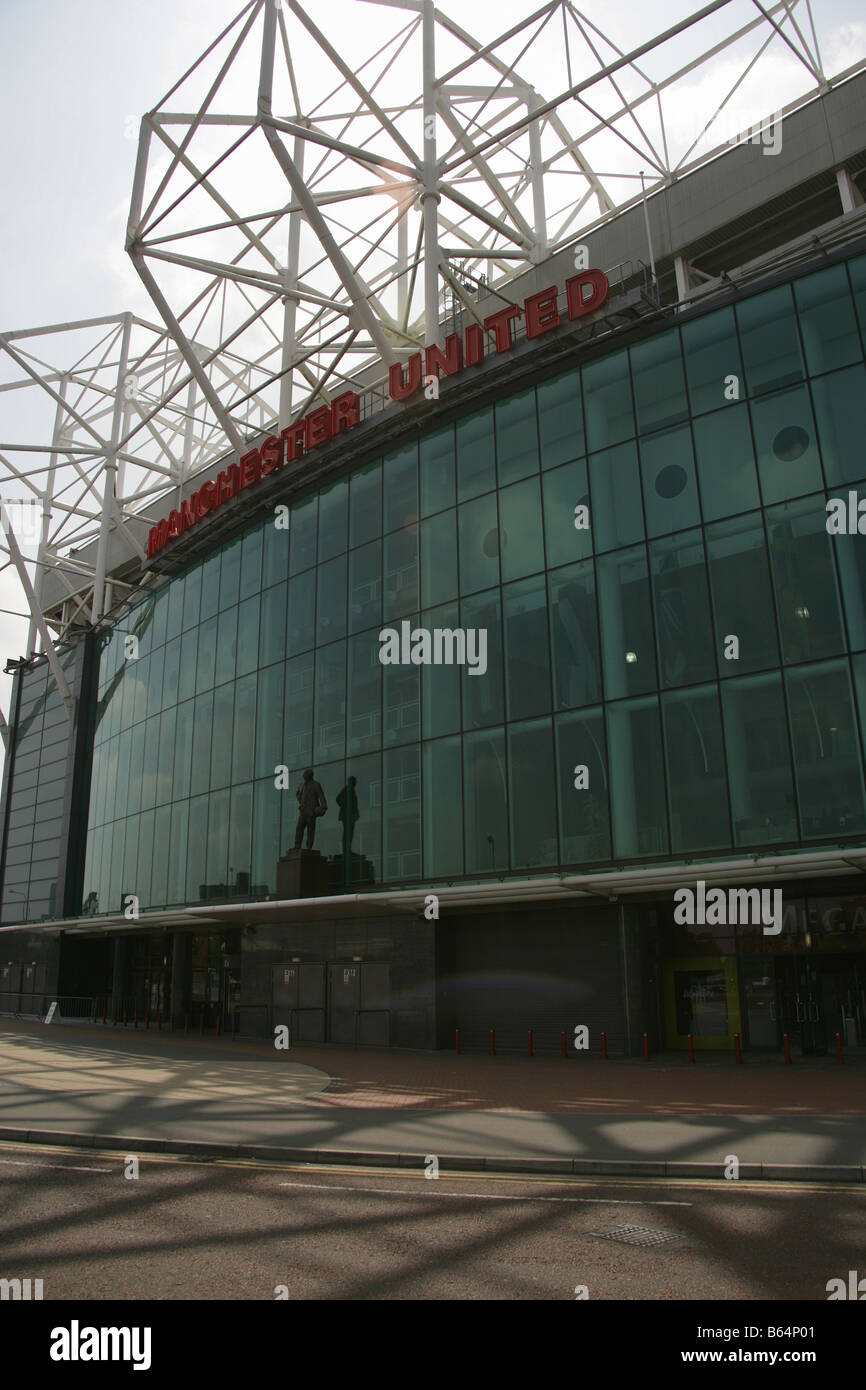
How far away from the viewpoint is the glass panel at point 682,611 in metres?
22.3

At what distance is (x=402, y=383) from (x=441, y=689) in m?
9.72

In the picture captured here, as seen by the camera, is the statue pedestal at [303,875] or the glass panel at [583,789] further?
the statue pedestal at [303,875]

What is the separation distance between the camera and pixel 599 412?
2561 cm

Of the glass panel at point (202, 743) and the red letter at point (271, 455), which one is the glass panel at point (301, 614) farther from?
the glass panel at point (202, 743)

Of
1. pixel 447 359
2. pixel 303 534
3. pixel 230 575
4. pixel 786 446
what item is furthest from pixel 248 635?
pixel 786 446

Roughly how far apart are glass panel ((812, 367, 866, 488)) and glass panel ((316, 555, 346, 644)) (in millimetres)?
15271

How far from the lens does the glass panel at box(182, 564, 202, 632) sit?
126 feet

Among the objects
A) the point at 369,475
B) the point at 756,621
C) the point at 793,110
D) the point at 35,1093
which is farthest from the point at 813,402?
the point at 35,1093

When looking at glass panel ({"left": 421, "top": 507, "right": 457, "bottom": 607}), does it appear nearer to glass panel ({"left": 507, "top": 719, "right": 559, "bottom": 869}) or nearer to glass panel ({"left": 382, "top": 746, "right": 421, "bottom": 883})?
glass panel ({"left": 382, "top": 746, "right": 421, "bottom": 883})

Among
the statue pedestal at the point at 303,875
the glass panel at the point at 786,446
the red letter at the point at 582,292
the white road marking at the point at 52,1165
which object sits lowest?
the white road marking at the point at 52,1165

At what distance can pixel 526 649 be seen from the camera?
25.5 metres

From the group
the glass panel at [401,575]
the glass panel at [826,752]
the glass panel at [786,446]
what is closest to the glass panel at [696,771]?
the glass panel at [826,752]

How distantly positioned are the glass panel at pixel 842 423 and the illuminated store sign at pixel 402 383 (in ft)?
21.9

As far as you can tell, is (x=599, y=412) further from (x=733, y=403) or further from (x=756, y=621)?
(x=756, y=621)
